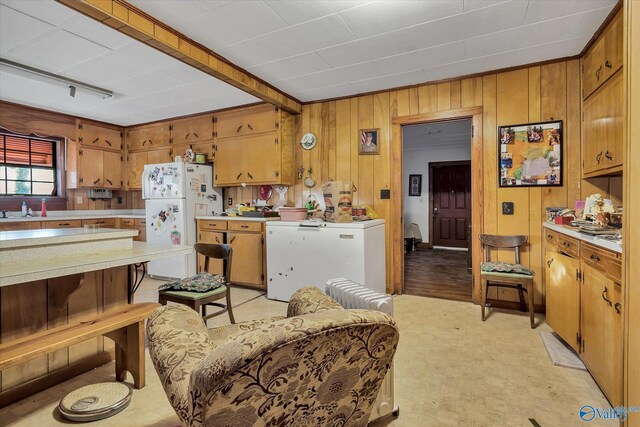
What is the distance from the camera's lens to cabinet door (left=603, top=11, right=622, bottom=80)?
206cm

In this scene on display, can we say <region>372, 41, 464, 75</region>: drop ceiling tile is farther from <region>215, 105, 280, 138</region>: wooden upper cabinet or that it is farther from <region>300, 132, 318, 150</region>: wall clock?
<region>215, 105, 280, 138</region>: wooden upper cabinet

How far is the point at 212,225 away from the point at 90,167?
2.47m

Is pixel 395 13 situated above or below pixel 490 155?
above

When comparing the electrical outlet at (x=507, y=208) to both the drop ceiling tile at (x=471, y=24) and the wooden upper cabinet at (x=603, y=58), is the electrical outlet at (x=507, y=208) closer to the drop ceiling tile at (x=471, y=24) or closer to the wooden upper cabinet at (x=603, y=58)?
the wooden upper cabinet at (x=603, y=58)

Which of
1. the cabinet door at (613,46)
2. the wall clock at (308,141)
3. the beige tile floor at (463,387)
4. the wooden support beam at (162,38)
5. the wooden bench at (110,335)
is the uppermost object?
the wooden support beam at (162,38)

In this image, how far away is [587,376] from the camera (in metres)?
1.89

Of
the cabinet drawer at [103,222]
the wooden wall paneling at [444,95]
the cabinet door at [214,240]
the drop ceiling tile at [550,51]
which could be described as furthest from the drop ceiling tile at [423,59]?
the cabinet drawer at [103,222]

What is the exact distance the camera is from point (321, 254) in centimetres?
318

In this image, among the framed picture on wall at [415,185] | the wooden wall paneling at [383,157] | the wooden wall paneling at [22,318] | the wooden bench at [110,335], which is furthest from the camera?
the framed picture on wall at [415,185]

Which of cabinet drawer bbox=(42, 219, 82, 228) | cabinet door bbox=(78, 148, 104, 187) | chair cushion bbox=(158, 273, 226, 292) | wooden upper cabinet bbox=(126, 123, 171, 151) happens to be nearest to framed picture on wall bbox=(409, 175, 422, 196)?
wooden upper cabinet bbox=(126, 123, 171, 151)

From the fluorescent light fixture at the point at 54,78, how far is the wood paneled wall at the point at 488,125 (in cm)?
250

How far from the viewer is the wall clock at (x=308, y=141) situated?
4.09 metres

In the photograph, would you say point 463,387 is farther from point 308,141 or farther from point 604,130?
point 308,141

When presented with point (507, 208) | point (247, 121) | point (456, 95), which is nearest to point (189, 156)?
point (247, 121)
